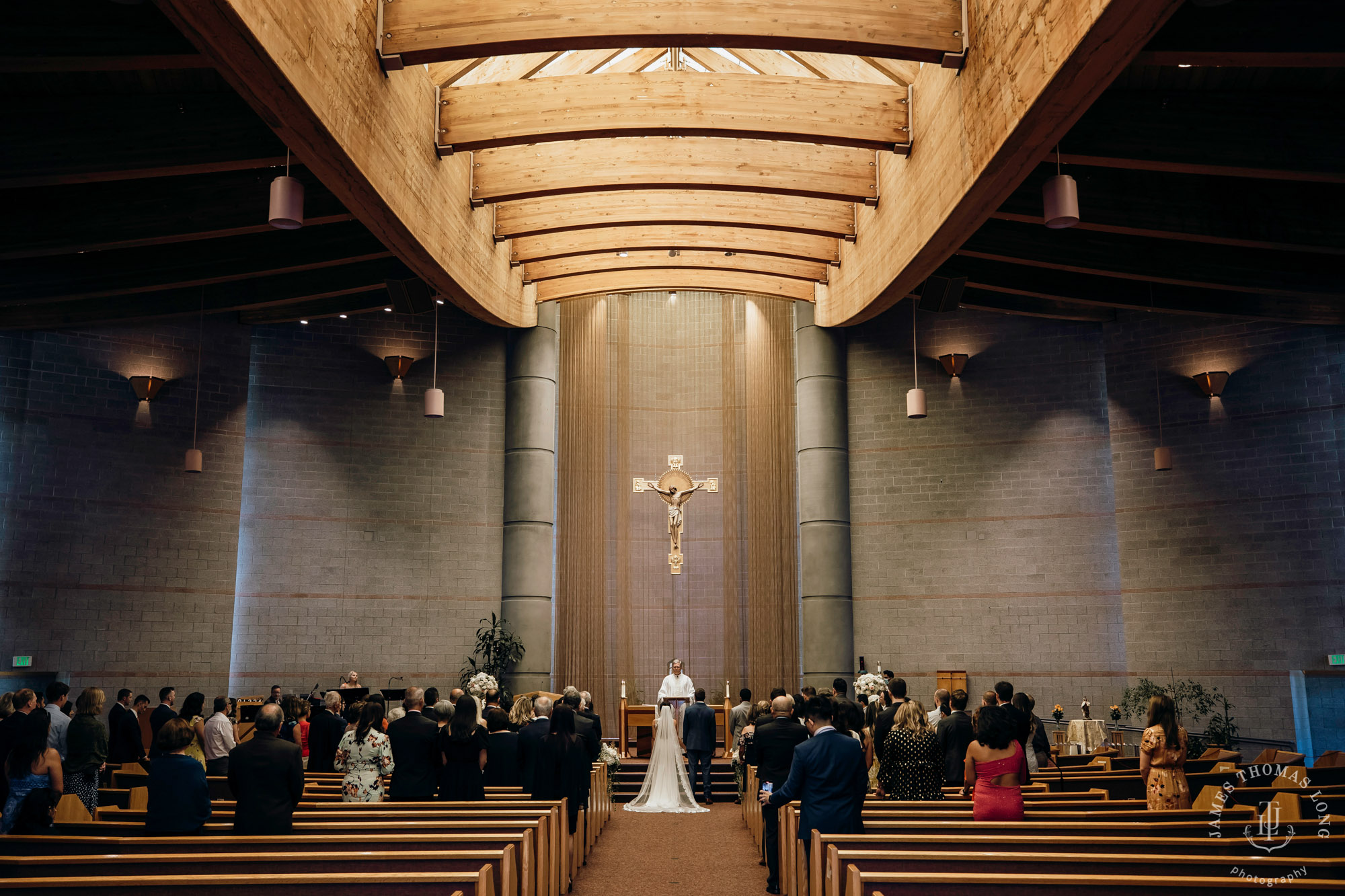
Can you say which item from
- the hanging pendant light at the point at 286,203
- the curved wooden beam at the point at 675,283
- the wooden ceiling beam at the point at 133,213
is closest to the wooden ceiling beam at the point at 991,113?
the curved wooden beam at the point at 675,283

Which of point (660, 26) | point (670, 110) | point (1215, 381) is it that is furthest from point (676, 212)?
point (1215, 381)

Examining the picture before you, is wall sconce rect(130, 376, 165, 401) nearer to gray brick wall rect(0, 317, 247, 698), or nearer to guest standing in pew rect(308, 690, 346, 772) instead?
gray brick wall rect(0, 317, 247, 698)

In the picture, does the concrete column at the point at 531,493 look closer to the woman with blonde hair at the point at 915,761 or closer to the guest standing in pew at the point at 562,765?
the guest standing in pew at the point at 562,765

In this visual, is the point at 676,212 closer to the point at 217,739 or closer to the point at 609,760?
the point at 609,760

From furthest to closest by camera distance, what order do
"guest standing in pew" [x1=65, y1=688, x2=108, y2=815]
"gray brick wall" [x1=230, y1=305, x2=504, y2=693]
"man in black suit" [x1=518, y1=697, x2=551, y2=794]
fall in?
"gray brick wall" [x1=230, y1=305, x2=504, y2=693], "guest standing in pew" [x1=65, y1=688, x2=108, y2=815], "man in black suit" [x1=518, y1=697, x2=551, y2=794]

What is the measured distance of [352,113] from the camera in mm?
7625

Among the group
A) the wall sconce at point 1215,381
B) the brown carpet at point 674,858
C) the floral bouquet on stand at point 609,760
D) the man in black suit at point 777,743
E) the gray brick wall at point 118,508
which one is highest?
the wall sconce at point 1215,381

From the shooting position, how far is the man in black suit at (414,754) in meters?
6.70

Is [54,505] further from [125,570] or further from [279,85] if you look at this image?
[279,85]

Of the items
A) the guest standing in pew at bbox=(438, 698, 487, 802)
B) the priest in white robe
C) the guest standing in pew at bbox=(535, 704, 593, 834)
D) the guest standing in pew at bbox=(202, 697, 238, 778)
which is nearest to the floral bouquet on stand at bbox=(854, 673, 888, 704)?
the guest standing in pew at bbox=(535, 704, 593, 834)

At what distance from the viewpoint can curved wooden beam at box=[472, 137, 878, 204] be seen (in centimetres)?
1116

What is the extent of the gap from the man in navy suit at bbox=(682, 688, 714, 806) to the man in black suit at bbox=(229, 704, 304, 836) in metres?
6.61

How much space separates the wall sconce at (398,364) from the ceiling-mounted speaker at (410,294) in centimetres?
198

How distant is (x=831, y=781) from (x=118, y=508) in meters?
11.5
